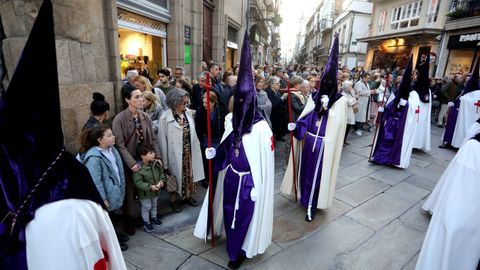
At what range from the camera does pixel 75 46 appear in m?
4.18

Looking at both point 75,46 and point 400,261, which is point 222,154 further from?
point 75,46

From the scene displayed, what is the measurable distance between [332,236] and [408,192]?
2.43 metres

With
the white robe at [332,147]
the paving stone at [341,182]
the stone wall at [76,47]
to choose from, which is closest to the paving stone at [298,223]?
the white robe at [332,147]

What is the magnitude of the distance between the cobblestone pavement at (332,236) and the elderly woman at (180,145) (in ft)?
1.53

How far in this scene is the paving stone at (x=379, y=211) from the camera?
13.2 ft

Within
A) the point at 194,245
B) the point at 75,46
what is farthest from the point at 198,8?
the point at 194,245

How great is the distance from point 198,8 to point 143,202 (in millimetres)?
7113

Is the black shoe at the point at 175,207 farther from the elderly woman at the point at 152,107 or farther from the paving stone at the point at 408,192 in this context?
the paving stone at the point at 408,192

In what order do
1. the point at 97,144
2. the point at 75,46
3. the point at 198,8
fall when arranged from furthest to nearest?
1. the point at 198,8
2. the point at 75,46
3. the point at 97,144

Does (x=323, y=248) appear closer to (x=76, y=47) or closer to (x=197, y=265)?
(x=197, y=265)

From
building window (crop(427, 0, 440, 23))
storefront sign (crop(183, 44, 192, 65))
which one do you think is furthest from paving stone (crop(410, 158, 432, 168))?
building window (crop(427, 0, 440, 23))

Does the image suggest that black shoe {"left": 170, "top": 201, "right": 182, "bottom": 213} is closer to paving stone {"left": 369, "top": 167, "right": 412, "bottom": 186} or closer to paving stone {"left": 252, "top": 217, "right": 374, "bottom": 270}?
paving stone {"left": 252, "top": 217, "right": 374, "bottom": 270}

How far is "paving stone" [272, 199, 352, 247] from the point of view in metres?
3.54

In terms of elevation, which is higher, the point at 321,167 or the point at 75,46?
the point at 75,46
